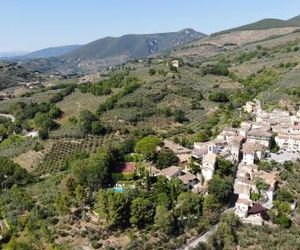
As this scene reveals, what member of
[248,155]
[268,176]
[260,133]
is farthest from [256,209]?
[260,133]

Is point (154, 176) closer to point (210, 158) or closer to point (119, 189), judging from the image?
point (119, 189)

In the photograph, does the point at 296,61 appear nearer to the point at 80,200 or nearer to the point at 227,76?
the point at 227,76

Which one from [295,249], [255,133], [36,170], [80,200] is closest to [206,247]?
[295,249]

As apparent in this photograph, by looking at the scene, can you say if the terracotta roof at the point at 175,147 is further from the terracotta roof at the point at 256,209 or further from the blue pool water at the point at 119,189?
the terracotta roof at the point at 256,209

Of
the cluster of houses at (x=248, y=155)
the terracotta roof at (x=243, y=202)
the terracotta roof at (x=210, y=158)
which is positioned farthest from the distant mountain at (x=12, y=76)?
the terracotta roof at (x=243, y=202)

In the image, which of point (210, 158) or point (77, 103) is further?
point (77, 103)

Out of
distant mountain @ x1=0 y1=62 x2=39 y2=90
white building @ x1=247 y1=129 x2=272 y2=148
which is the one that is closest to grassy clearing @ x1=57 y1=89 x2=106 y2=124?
white building @ x1=247 y1=129 x2=272 y2=148
